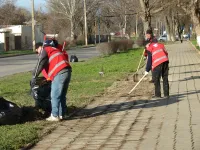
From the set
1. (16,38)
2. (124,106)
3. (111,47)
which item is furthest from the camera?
(16,38)

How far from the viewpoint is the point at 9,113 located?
7.92 metres

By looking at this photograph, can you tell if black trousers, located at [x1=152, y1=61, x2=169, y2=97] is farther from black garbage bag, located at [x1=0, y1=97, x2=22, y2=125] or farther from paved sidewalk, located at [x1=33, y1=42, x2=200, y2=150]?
black garbage bag, located at [x1=0, y1=97, x2=22, y2=125]

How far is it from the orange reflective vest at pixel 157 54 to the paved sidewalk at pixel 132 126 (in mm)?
942

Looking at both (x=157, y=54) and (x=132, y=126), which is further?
(x=157, y=54)

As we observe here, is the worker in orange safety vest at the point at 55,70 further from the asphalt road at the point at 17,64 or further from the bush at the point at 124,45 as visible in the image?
the bush at the point at 124,45

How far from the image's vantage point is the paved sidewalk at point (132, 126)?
21.3 ft

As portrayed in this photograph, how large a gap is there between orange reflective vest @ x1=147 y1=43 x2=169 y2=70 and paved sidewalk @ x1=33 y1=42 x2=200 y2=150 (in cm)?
94

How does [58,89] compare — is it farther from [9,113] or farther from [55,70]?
[9,113]

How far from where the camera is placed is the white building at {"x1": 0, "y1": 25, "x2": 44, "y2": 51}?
59812mm

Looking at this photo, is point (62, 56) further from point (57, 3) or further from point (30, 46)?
point (57, 3)

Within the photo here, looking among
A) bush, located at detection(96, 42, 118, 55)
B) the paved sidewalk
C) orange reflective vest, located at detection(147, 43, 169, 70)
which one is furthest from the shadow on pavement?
bush, located at detection(96, 42, 118, 55)

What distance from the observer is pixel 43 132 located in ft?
24.1

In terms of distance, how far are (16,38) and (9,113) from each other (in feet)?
191

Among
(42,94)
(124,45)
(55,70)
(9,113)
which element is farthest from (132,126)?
(124,45)
